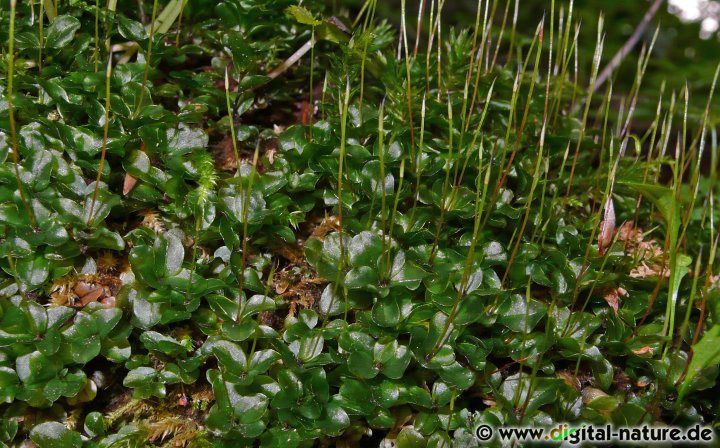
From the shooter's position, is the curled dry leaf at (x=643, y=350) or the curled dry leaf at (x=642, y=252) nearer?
the curled dry leaf at (x=643, y=350)

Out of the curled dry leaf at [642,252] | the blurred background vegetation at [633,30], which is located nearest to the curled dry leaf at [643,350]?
the curled dry leaf at [642,252]

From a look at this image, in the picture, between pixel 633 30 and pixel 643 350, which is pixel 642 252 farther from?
pixel 633 30

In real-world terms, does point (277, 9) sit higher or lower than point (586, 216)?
higher

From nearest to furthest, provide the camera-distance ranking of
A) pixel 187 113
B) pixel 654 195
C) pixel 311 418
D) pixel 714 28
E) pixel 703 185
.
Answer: pixel 311 418 → pixel 654 195 → pixel 187 113 → pixel 703 185 → pixel 714 28

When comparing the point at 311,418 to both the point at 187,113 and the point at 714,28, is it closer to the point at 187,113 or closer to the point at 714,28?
the point at 187,113

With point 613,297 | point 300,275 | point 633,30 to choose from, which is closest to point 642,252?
point 613,297

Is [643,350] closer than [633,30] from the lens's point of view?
Yes

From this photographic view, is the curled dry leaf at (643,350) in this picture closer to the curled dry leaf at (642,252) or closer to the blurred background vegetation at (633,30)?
the curled dry leaf at (642,252)

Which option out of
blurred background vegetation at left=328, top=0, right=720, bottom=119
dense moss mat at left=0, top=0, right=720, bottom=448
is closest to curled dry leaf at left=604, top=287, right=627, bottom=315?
dense moss mat at left=0, top=0, right=720, bottom=448

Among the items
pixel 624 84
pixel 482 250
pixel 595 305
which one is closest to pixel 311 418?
pixel 482 250
